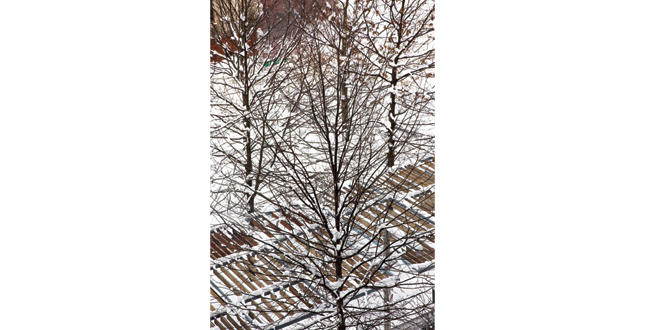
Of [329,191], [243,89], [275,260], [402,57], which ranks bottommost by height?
[275,260]

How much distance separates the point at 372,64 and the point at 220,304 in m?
3.25

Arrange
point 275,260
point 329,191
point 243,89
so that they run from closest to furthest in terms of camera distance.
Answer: point 329,191 < point 275,260 < point 243,89

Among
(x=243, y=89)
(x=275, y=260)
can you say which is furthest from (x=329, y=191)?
(x=243, y=89)

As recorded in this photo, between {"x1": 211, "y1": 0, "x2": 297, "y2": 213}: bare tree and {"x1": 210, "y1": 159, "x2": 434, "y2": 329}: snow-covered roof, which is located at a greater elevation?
{"x1": 211, "y1": 0, "x2": 297, "y2": 213}: bare tree

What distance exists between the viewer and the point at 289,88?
8.87 metres

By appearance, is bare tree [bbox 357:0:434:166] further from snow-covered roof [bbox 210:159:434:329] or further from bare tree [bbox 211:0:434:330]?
snow-covered roof [bbox 210:159:434:329]

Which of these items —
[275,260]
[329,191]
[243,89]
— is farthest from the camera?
[243,89]

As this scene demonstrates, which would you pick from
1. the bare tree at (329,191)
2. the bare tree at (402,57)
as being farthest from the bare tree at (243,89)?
the bare tree at (402,57)

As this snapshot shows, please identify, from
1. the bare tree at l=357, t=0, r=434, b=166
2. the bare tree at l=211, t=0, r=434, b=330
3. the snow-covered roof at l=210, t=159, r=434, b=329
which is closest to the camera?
the bare tree at l=211, t=0, r=434, b=330

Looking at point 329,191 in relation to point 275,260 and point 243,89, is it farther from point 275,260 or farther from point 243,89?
point 243,89

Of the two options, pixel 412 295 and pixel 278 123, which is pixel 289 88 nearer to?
pixel 278 123

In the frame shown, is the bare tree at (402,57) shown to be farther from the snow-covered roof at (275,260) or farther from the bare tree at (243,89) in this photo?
the bare tree at (243,89)

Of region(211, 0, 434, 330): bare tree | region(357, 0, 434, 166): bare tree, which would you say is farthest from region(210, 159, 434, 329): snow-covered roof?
region(357, 0, 434, 166): bare tree

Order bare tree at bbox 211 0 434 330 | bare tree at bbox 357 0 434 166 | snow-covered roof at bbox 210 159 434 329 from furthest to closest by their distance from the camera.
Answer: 1. snow-covered roof at bbox 210 159 434 329
2. bare tree at bbox 357 0 434 166
3. bare tree at bbox 211 0 434 330
